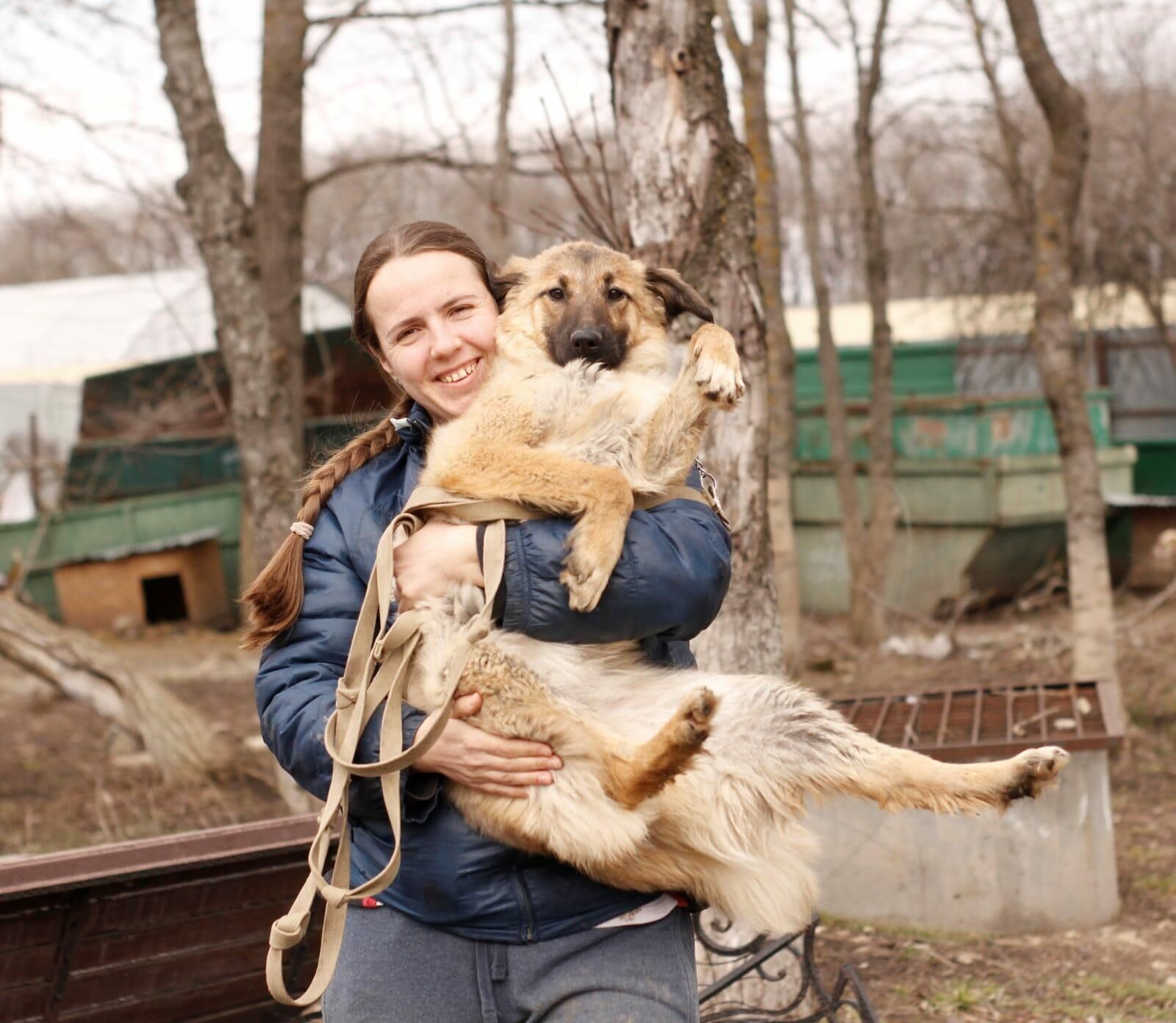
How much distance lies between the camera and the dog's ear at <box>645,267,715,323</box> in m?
3.19

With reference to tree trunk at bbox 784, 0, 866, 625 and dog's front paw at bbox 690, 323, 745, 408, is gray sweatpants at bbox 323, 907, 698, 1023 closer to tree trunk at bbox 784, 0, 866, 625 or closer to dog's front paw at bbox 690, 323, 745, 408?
dog's front paw at bbox 690, 323, 745, 408

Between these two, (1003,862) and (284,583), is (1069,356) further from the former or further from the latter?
(284,583)

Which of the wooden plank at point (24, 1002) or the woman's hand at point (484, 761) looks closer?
the woman's hand at point (484, 761)

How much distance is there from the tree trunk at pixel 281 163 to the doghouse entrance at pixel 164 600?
7.49 meters

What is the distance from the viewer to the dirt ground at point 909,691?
189 inches

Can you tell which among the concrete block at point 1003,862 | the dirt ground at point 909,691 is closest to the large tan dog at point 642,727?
the dirt ground at point 909,691

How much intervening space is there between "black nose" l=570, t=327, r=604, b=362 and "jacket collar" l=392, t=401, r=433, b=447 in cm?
42

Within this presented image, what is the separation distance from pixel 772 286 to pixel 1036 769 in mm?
6796

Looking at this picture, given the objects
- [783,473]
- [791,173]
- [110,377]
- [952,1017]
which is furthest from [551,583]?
[791,173]

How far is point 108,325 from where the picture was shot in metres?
16.8

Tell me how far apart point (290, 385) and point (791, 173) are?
16418mm

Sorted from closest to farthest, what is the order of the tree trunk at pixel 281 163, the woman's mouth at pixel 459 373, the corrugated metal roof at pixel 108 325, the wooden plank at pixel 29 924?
the woman's mouth at pixel 459 373
the wooden plank at pixel 29 924
the tree trunk at pixel 281 163
the corrugated metal roof at pixel 108 325

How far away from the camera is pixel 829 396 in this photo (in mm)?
11555

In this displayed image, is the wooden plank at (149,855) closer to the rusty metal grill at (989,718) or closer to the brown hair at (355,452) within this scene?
the brown hair at (355,452)
